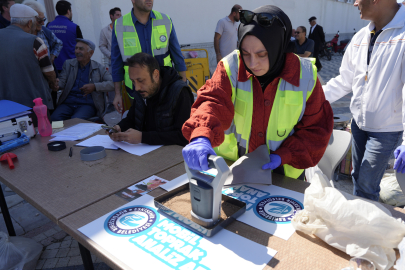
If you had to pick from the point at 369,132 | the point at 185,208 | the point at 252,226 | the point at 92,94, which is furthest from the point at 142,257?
the point at 92,94

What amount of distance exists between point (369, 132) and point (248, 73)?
3.61ft

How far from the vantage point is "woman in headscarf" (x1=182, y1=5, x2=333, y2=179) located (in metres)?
1.33

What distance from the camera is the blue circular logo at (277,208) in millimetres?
1146

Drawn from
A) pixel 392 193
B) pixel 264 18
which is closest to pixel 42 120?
pixel 264 18

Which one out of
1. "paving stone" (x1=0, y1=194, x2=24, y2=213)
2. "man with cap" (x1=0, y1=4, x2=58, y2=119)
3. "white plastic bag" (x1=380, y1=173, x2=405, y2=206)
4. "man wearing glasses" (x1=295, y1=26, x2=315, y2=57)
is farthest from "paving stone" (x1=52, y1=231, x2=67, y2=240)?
"man wearing glasses" (x1=295, y1=26, x2=315, y2=57)

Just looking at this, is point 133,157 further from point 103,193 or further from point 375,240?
point 375,240

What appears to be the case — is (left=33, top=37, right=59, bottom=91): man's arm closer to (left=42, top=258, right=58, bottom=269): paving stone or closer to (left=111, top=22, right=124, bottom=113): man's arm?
(left=111, top=22, right=124, bottom=113): man's arm

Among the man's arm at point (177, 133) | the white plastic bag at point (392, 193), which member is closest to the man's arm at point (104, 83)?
the man's arm at point (177, 133)

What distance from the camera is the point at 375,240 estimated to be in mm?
924

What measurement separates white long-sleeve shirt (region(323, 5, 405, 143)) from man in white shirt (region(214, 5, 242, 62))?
4.20 metres

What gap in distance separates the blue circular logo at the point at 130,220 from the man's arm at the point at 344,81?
1.61 meters

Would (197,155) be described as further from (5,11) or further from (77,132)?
(5,11)

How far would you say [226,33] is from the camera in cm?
611

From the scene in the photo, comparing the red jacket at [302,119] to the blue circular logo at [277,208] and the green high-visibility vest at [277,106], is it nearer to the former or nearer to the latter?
→ the green high-visibility vest at [277,106]
